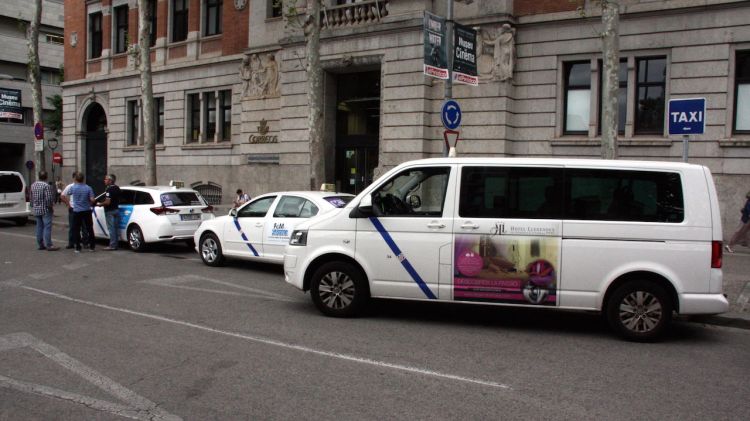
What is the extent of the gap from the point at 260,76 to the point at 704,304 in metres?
20.7

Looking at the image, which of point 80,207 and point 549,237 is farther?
point 80,207

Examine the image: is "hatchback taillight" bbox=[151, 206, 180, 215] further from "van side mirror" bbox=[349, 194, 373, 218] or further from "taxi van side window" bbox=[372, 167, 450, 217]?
"taxi van side window" bbox=[372, 167, 450, 217]

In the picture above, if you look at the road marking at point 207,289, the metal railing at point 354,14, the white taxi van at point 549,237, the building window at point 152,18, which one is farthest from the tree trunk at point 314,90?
the building window at point 152,18

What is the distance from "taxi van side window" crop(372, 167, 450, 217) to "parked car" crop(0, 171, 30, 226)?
17295 millimetres

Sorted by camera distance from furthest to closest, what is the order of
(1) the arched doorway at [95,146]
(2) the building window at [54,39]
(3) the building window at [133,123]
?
(2) the building window at [54,39]
(1) the arched doorway at [95,146]
(3) the building window at [133,123]

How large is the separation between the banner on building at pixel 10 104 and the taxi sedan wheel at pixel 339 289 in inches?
1145

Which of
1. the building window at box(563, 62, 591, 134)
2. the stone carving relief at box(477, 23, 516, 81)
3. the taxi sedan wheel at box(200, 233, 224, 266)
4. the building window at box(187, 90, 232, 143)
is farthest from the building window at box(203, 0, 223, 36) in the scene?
the taxi sedan wheel at box(200, 233, 224, 266)

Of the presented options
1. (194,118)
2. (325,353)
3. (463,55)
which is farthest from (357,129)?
(325,353)

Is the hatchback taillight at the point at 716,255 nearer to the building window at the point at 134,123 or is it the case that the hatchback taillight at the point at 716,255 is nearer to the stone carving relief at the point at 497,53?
the stone carving relief at the point at 497,53

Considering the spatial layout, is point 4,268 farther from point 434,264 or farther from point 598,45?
point 598,45

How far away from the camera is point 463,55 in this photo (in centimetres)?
1371

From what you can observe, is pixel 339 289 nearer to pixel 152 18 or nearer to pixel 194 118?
pixel 194 118

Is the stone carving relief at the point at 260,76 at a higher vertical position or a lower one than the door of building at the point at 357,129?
higher

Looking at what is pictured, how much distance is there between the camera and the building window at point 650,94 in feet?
57.0
